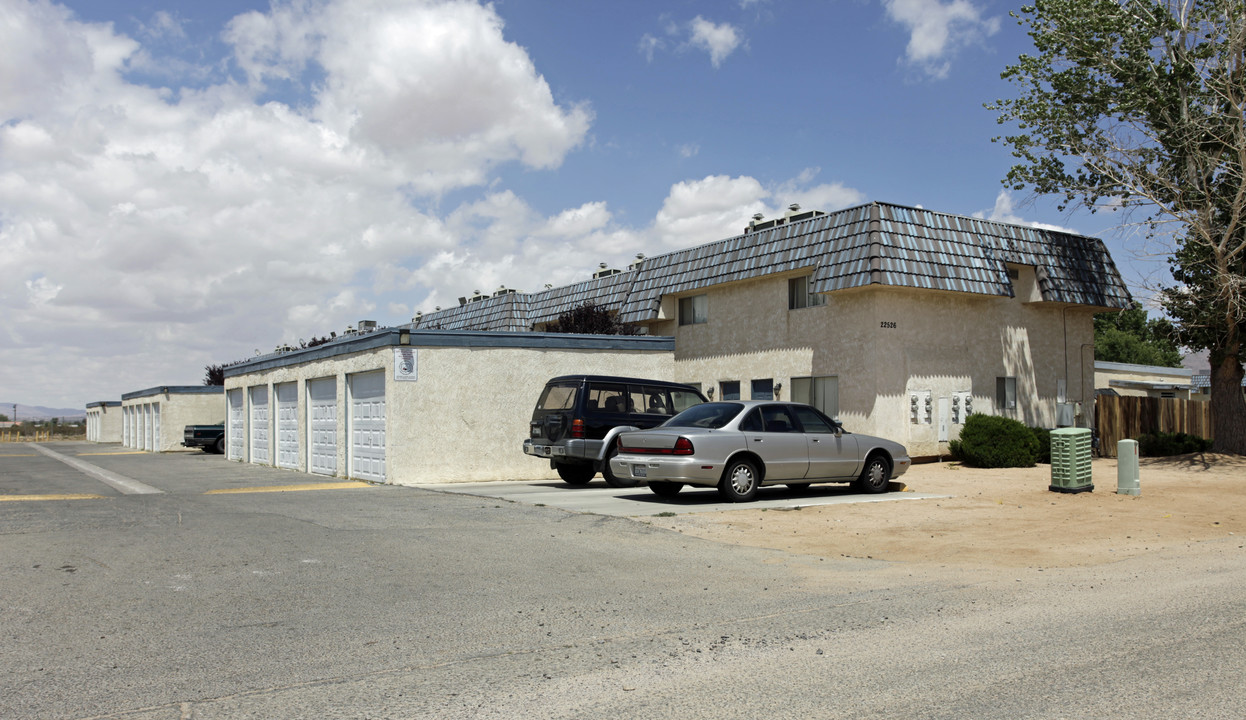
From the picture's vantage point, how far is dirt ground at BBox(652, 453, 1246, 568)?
33.0 ft

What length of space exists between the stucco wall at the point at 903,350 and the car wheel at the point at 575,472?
753 cm

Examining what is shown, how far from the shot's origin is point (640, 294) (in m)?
29.6

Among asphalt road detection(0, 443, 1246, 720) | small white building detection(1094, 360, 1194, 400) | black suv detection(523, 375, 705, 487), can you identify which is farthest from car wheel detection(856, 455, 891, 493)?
small white building detection(1094, 360, 1194, 400)

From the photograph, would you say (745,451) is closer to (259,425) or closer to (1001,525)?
→ (1001,525)

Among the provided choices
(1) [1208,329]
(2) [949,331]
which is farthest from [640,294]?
(1) [1208,329]

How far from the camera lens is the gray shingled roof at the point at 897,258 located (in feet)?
72.6

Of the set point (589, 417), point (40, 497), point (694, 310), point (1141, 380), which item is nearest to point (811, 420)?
point (589, 417)

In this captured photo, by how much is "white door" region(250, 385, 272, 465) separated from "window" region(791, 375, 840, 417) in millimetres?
14647

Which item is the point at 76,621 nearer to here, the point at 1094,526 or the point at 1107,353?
the point at 1094,526

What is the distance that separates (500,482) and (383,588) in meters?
12.0

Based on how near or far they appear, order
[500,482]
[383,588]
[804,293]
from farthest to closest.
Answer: [804,293] < [500,482] < [383,588]

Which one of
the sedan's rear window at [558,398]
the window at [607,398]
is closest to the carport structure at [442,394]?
the sedan's rear window at [558,398]

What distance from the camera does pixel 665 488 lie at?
14953 millimetres

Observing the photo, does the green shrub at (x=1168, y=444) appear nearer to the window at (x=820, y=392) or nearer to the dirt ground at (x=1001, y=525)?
the dirt ground at (x=1001, y=525)
